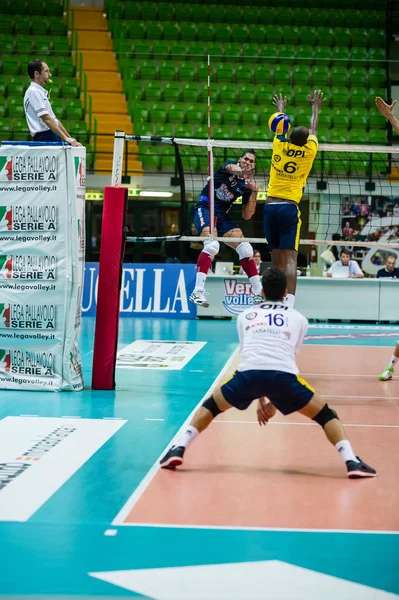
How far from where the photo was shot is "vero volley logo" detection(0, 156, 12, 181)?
27.9ft

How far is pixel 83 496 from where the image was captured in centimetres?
486

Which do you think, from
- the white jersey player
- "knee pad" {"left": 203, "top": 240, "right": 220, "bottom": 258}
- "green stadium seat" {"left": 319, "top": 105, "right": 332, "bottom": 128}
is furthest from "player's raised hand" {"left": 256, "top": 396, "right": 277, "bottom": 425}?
"green stadium seat" {"left": 319, "top": 105, "right": 332, "bottom": 128}

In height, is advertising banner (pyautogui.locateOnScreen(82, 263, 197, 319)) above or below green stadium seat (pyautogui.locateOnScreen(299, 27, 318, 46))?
below

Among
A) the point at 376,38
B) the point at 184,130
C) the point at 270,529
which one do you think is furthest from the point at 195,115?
the point at 270,529

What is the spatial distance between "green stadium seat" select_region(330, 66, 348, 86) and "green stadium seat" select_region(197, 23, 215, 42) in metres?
4.11

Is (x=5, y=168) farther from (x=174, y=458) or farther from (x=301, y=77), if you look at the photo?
(x=301, y=77)

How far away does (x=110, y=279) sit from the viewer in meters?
8.55

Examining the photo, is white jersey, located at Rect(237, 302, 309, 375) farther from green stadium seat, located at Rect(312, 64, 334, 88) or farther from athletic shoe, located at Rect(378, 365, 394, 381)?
green stadium seat, located at Rect(312, 64, 334, 88)

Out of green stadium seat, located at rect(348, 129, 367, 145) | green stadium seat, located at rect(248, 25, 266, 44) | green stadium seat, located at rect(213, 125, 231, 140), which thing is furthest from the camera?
green stadium seat, located at rect(248, 25, 266, 44)

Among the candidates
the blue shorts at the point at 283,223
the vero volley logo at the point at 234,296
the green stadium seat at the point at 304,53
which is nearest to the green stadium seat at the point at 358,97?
the green stadium seat at the point at 304,53

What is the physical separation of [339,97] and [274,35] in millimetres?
3510

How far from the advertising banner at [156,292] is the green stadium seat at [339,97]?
877 centimetres

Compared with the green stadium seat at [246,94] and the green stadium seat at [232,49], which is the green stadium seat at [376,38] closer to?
the green stadium seat at [232,49]

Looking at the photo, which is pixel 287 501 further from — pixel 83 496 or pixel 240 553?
pixel 83 496
